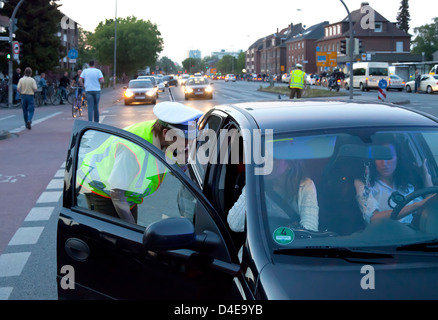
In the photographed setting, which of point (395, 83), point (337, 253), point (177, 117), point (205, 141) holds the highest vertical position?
point (395, 83)

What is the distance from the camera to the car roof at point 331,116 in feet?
10.1

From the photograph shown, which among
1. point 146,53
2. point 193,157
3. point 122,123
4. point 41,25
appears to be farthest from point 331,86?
point 146,53

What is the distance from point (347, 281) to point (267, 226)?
452 mm

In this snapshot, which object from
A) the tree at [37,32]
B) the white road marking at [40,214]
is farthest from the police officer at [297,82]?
the tree at [37,32]

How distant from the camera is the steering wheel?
9.58 ft

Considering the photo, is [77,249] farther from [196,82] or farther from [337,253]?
[196,82]

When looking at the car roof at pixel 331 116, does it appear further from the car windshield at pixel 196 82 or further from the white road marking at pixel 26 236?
the car windshield at pixel 196 82

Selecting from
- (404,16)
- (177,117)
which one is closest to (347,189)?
(177,117)

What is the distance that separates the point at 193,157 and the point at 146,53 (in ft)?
313

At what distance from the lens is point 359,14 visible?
4067 inches

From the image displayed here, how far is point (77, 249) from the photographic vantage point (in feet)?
10.4

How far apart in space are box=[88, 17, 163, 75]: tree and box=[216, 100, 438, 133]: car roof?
309ft

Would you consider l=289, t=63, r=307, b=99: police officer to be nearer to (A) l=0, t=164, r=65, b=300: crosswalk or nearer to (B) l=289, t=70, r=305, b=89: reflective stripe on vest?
(B) l=289, t=70, r=305, b=89: reflective stripe on vest
